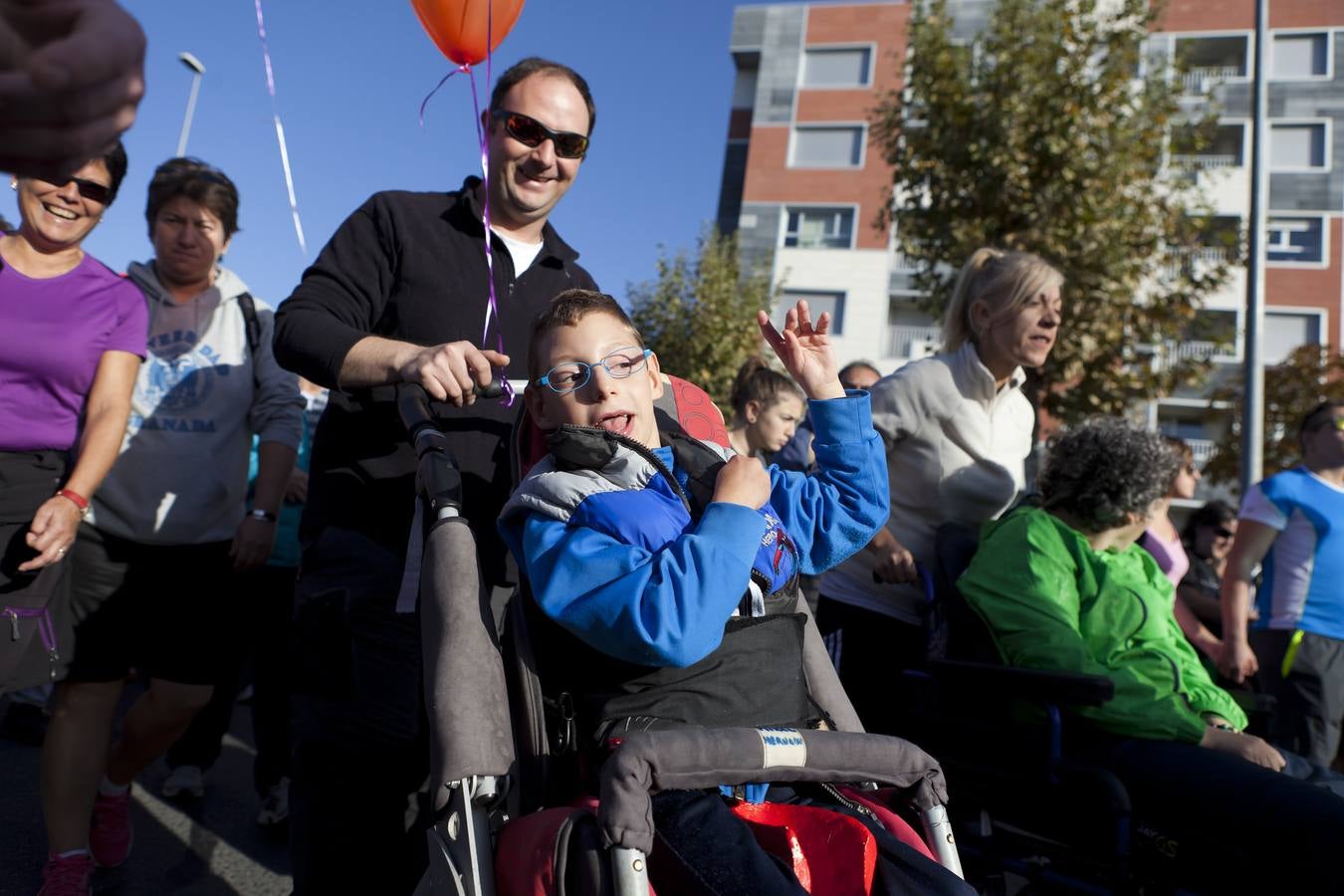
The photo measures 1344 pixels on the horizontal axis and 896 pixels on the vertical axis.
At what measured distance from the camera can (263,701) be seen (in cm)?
436

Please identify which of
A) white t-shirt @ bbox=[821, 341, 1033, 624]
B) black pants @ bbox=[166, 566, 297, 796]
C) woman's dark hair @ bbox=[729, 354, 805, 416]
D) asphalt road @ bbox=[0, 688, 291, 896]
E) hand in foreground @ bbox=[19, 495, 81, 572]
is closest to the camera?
hand in foreground @ bbox=[19, 495, 81, 572]

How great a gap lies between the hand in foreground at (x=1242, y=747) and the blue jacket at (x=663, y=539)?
4.87 ft

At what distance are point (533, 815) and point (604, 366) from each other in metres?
0.90

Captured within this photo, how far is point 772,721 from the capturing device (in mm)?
1887

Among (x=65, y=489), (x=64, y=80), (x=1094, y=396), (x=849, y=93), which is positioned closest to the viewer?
(x=64, y=80)

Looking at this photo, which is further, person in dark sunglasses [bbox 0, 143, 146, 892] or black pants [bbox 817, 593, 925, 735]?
black pants [bbox 817, 593, 925, 735]

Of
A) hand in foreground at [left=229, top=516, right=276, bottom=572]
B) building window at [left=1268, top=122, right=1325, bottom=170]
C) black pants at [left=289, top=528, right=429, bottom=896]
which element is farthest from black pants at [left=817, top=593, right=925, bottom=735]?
building window at [left=1268, top=122, right=1325, bottom=170]

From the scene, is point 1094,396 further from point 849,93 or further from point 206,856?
point 849,93

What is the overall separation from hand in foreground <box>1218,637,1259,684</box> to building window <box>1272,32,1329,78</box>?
32.4 m

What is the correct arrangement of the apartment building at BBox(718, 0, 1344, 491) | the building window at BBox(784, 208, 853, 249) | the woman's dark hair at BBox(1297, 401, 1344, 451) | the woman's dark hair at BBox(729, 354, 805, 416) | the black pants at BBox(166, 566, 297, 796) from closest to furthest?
the black pants at BBox(166, 566, 297, 796)
the woman's dark hair at BBox(1297, 401, 1344, 451)
the woman's dark hair at BBox(729, 354, 805, 416)
the apartment building at BBox(718, 0, 1344, 491)
the building window at BBox(784, 208, 853, 249)

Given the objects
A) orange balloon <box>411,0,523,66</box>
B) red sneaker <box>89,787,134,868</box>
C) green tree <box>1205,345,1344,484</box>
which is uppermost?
green tree <box>1205,345,1344,484</box>

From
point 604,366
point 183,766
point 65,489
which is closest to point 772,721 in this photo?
point 604,366

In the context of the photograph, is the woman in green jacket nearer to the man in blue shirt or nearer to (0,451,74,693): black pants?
the man in blue shirt

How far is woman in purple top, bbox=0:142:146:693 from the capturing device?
2744mm
